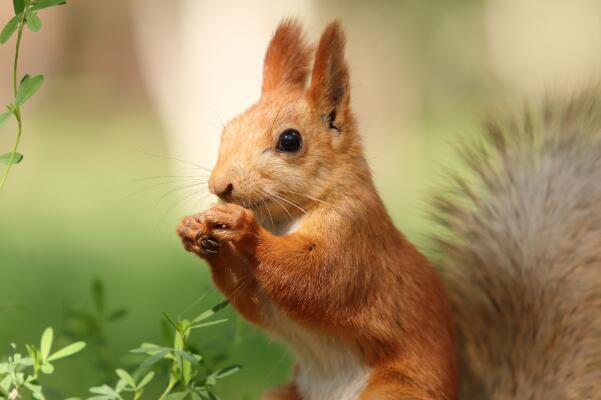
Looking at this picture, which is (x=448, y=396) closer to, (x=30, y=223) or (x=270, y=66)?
(x=270, y=66)

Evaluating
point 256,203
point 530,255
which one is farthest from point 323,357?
point 530,255

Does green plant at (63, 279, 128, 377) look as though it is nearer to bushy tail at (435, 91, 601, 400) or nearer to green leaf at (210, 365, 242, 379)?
green leaf at (210, 365, 242, 379)

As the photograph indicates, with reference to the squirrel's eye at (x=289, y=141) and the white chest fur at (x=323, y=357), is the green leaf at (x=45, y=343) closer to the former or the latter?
the white chest fur at (x=323, y=357)

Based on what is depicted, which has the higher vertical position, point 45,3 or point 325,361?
point 45,3

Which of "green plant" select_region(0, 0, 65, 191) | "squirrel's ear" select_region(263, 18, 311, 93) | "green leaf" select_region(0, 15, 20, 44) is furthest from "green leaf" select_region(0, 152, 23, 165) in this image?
"squirrel's ear" select_region(263, 18, 311, 93)

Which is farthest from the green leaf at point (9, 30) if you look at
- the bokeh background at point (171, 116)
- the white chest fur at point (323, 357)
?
the bokeh background at point (171, 116)

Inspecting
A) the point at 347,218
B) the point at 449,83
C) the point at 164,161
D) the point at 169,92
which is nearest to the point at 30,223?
the point at 164,161

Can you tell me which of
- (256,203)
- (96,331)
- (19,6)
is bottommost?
(96,331)

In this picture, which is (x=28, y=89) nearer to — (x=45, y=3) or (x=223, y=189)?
(x=45, y=3)
